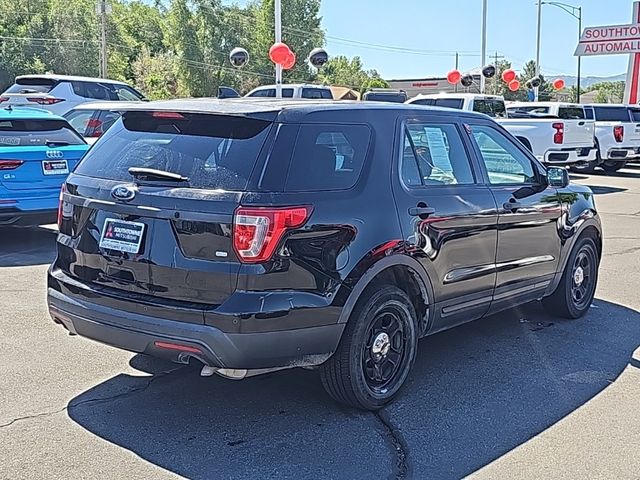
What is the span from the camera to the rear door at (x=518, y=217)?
5.50m

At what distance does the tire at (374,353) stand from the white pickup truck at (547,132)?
496 inches

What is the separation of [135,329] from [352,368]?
1212 mm

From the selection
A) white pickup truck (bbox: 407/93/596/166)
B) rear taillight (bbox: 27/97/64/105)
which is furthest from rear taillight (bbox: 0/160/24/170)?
white pickup truck (bbox: 407/93/596/166)

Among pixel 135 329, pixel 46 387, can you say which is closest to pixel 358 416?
pixel 135 329

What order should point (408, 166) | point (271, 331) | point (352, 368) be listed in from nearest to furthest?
point (271, 331) < point (352, 368) < point (408, 166)

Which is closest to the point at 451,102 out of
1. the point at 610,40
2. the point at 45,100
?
the point at 45,100

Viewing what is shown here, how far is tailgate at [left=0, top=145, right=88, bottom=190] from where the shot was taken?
27.8ft

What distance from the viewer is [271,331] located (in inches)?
152

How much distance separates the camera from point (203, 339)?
381 cm

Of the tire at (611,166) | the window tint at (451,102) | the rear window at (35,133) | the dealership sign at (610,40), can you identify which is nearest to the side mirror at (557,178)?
the rear window at (35,133)

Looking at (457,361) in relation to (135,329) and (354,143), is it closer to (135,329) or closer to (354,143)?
(354,143)

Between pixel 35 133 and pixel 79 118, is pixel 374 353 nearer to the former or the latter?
pixel 35 133

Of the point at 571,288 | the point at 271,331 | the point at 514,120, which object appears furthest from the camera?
the point at 514,120

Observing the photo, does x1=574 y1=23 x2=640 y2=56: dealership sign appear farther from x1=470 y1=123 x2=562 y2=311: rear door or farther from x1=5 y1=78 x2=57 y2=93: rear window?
x1=470 y1=123 x2=562 y2=311: rear door
